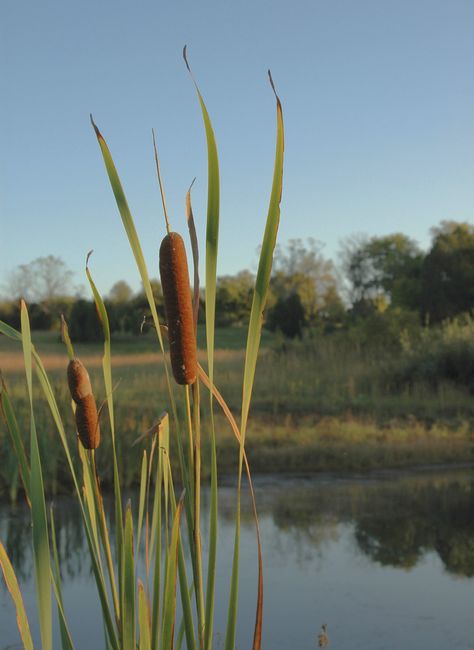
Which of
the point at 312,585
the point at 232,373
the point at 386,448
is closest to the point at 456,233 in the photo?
the point at 232,373

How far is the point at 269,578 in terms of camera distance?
3.39 metres

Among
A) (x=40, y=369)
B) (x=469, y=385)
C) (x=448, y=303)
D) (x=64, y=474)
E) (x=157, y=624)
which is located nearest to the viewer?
(x=40, y=369)

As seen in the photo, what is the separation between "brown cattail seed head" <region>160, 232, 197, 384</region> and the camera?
81 centimetres

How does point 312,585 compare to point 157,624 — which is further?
point 312,585

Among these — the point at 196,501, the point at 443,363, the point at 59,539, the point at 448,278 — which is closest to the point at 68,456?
the point at 196,501

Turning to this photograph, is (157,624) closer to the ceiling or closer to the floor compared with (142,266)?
closer to the floor

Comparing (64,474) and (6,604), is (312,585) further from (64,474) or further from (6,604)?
(64,474)

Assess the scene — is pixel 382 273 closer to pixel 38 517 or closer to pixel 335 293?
pixel 335 293

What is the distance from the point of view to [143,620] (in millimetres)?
1054

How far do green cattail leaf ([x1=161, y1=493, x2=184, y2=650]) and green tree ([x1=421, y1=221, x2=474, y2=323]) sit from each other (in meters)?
21.3

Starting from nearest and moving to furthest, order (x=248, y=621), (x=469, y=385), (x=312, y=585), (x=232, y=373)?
(x=248, y=621), (x=312, y=585), (x=469, y=385), (x=232, y=373)

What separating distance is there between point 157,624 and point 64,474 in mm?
4141

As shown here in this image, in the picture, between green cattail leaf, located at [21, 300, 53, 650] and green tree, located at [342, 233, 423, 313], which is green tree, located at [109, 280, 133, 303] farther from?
green cattail leaf, located at [21, 300, 53, 650]

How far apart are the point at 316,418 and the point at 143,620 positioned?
6704 mm
